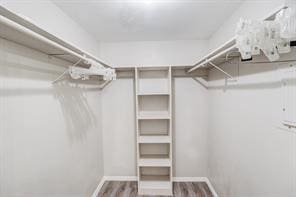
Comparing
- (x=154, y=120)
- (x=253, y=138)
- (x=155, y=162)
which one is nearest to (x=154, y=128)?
(x=154, y=120)

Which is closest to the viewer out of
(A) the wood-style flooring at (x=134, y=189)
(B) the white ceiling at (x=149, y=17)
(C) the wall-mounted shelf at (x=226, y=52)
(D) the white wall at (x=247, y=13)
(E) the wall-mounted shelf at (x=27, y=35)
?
(E) the wall-mounted shelf at (x=27, y=35)

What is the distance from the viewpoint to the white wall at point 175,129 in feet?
8.80

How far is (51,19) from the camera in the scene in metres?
1.46

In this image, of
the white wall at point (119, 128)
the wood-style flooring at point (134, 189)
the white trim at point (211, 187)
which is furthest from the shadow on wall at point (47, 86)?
the white trim at point (211, 187)

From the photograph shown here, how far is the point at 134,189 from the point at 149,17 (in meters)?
2.47

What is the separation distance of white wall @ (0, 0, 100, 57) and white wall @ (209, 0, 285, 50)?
1.54 metres

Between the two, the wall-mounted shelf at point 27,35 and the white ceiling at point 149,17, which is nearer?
the wall-mounted shelf at point 27,35

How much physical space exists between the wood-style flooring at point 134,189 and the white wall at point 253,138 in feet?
1.25

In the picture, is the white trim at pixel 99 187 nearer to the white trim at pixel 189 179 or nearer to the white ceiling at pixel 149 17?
the white trim at pixel 189 179

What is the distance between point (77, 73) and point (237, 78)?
1.57 metres

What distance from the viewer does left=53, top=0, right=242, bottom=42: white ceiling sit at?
5.08 ft

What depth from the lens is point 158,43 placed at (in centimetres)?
263

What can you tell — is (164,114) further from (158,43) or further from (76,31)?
(76,31)

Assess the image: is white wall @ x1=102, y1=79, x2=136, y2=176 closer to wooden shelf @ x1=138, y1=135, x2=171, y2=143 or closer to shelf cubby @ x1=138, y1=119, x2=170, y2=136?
shelf cubby @ x1=138, y1=119, x2=170, y2=136
